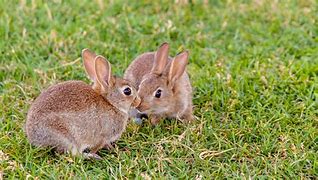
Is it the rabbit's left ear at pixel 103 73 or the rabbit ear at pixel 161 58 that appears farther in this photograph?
the rabbit ear at pixel 161 58

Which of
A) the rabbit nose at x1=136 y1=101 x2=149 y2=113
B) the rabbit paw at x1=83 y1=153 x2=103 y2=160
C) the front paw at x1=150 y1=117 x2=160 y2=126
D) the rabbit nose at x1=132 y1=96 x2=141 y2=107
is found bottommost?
the front paw at x1=150 y1=117 x2=160 y2=126

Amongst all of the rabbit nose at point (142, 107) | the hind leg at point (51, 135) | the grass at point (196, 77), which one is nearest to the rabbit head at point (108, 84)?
the rabbit nose at point (142, 107)

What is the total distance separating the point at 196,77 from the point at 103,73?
1.24 metres

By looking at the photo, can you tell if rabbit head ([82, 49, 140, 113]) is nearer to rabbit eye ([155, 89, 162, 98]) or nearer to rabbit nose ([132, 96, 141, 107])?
rabbit nose ([132, 96, 141, 107])

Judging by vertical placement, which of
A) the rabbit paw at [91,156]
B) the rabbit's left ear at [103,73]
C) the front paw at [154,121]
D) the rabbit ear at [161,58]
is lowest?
the front paw at [154,121]

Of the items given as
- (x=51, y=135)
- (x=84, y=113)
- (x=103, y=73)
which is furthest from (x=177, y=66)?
(x=51, y=135)

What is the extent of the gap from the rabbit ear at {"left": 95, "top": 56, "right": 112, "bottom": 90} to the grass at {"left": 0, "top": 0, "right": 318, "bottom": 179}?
433mm

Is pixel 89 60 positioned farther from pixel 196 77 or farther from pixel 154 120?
pixel 196 77

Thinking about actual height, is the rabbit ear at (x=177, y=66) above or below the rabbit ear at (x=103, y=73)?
below

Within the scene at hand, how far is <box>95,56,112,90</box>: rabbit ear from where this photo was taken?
184 inches

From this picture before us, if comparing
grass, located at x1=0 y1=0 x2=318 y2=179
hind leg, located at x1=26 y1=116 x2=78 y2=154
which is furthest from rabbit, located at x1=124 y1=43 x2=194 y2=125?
hind leg, located at x1=26 y1=116 x2=78 y2=154

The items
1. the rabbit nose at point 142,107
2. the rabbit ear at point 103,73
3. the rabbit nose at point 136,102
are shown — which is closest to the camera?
the rabbit ear at point 103,73

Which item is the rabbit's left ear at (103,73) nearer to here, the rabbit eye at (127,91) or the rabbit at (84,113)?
the rabbit at (84,113)

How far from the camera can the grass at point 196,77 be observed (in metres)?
4.47
